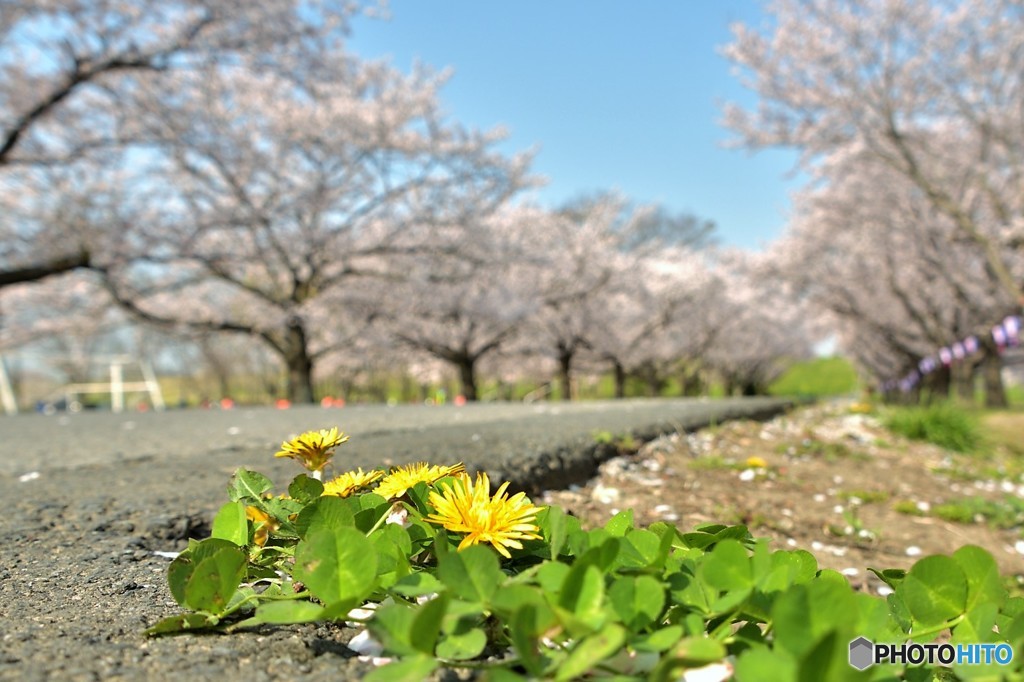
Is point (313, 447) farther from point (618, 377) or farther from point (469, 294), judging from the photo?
point (618, 377)

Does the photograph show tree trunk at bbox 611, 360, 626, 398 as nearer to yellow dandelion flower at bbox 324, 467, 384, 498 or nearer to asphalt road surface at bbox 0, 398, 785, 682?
asphalt road surface at bbox 0, 398, 785, 682

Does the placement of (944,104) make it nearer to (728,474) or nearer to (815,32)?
(815,32)

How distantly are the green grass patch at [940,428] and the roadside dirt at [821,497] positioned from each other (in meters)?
0.89

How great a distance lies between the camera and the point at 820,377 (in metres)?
44.8

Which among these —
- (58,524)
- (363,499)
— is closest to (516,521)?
(363,499)

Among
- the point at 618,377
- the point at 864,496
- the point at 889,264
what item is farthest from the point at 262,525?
the point at 618,377

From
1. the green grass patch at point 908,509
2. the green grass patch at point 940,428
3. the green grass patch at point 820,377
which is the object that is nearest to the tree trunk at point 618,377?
the green grass patch at point 940,428

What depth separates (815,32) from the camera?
1027cm

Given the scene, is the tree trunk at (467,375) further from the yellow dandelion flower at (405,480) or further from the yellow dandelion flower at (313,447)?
the yellow dandelion flower at (405,480)

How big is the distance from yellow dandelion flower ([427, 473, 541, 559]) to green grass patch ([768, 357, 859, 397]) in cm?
4159

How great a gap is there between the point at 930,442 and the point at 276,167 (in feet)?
34.7

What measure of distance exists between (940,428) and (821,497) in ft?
12.6

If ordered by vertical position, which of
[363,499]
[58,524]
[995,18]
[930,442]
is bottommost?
[930,442]

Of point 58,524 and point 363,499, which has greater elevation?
point 363,499
